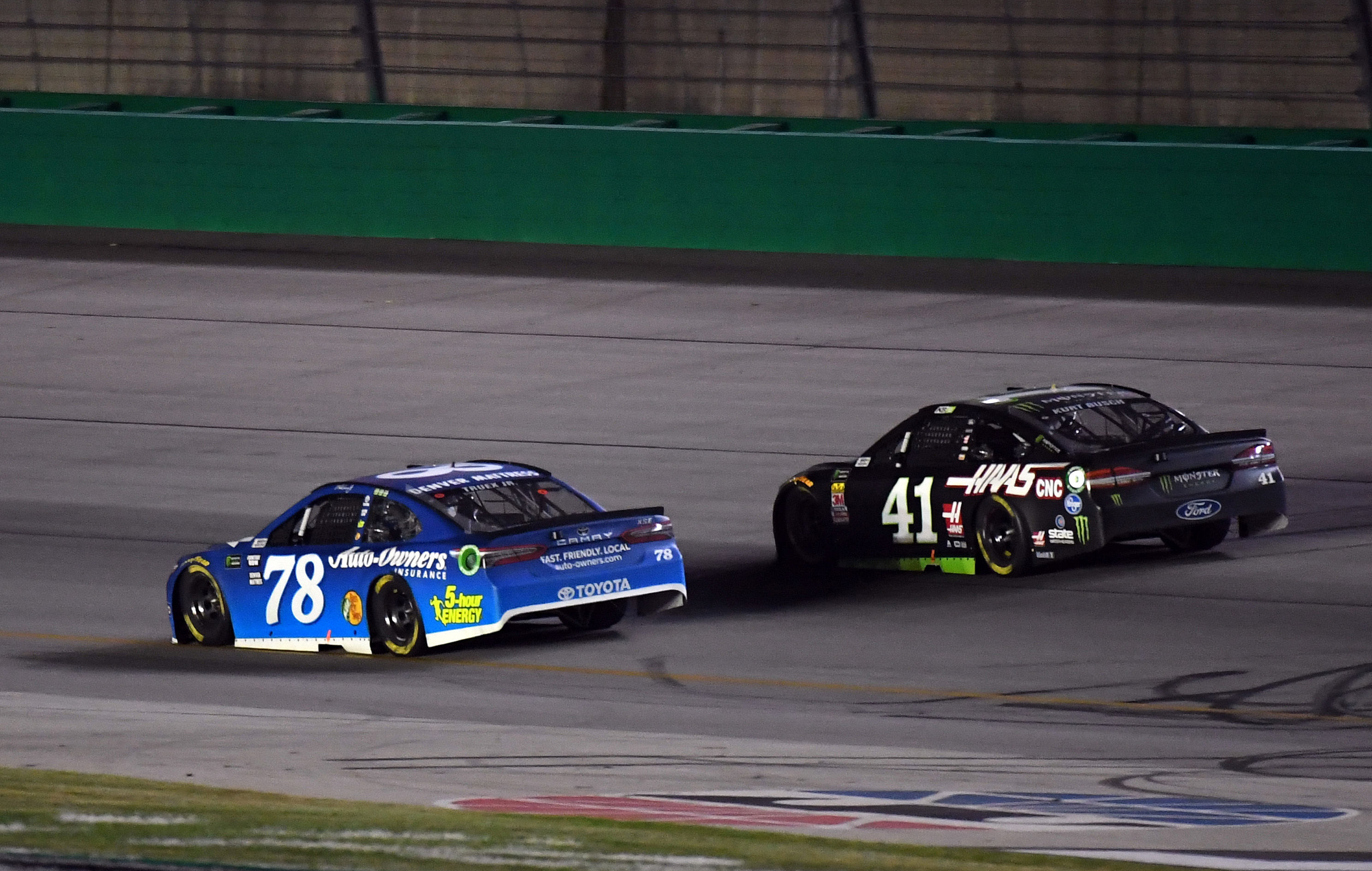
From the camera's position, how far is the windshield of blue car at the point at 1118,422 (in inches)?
657

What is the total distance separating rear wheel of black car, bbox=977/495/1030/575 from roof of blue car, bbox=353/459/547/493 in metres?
3.04

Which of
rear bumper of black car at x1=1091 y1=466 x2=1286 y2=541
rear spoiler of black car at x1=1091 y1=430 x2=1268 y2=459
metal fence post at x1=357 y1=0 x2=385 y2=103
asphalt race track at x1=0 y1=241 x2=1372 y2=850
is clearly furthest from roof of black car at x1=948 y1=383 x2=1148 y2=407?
metal fence post at x1=357 y1=0 x2=385 y2=103

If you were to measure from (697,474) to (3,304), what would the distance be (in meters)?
13.5

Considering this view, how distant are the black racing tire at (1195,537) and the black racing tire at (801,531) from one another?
2.34 meters

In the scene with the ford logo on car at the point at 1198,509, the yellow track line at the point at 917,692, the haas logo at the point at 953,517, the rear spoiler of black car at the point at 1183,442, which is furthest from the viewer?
the haas logo at the point at 953,517

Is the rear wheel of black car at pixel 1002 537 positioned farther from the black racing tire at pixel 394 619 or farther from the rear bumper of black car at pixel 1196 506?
the black racing tire at pixel 394 619

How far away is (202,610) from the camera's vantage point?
52.3ft

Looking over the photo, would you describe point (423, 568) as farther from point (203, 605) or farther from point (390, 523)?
point (203, 605)

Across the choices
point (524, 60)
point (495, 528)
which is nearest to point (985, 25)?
point (524, 60)

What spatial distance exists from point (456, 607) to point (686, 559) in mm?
3612

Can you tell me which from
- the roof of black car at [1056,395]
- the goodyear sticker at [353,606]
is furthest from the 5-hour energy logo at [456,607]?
the roof of black car at [1056,395]

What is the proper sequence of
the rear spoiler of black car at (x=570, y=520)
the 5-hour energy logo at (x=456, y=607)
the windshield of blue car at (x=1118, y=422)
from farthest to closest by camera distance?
1. the windshield of blue car at (x=1118, y=422)
2. the rear spoiler of black car at (x=570, y=520)
3. the 5-hour energy logo at (x=456, y=607)

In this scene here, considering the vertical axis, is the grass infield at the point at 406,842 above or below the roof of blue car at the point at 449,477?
below

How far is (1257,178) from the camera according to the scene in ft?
94.1
